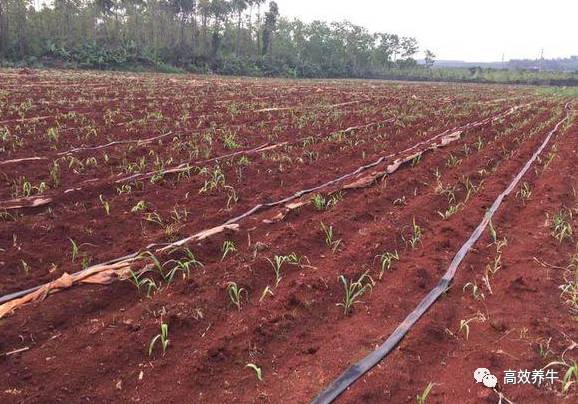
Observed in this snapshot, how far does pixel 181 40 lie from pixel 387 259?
153 ft

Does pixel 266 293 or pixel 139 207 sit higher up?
pixel 139 207

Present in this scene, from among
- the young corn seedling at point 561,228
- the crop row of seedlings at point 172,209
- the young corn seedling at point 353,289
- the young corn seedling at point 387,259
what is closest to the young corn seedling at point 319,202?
the crop row of seedlings at point 172,209

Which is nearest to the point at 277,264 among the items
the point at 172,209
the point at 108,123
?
the point at 172,209

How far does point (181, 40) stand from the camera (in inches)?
1791

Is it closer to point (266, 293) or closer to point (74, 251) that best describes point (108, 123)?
point (74, 251)

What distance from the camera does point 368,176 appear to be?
6012 mm

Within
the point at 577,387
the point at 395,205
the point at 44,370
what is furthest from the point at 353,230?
the point at 44,370

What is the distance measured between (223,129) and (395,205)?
16.6 feet

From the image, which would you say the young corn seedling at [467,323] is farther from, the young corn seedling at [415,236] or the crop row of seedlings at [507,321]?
the young corn seedling at [415,236]

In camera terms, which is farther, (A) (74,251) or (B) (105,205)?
(B) (105,205)

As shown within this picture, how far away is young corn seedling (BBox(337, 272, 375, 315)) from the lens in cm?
303

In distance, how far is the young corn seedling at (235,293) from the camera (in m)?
3.03

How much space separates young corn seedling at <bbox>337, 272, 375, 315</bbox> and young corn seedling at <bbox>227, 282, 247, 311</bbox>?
2.25ft

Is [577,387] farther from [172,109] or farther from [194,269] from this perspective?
[172,109]
